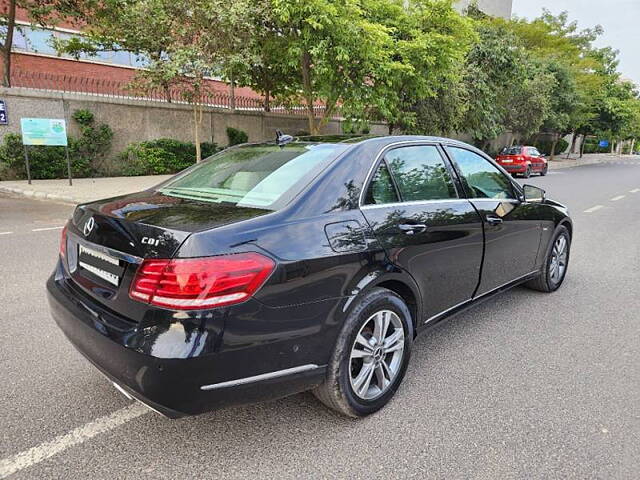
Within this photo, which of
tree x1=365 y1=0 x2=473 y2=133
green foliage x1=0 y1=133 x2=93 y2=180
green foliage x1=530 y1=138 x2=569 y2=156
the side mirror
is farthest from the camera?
green foliage x1=530 y1=138 x2=569 y2=156

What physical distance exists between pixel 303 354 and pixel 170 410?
649 millimetres

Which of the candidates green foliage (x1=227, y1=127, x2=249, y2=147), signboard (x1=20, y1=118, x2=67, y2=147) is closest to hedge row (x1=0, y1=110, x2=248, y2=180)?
green foliage (x1=227, y1=127, x2=249, y2=147)

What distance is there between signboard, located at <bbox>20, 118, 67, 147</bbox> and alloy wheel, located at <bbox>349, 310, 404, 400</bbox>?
12.0 meters

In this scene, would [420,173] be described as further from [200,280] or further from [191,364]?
[191,364]

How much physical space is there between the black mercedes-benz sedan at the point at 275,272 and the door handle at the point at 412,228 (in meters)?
0.02

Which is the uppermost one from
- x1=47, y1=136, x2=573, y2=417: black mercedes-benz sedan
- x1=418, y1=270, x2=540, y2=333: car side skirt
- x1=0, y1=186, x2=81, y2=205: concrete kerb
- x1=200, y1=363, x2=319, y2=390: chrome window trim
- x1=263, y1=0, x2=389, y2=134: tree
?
x1=263, y1=0, x2=389, y2=134: tree

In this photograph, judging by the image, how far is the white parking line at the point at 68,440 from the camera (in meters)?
2.22

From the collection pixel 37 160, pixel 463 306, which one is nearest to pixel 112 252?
pixel 463 306

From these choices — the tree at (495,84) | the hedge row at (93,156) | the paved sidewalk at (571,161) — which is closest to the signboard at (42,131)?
the hedge row at (93,156)

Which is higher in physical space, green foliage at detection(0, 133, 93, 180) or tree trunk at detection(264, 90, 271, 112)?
tree trunk at detection(264, 90, 271, 112)

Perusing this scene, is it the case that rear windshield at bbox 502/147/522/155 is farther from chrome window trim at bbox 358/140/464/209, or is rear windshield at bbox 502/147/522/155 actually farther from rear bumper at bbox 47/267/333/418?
rear bumper at bbox 47/267/333/418

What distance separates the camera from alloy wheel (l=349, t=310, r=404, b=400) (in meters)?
2.63

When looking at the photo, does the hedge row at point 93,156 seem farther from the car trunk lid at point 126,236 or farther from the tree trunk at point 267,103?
the car trunk lid at point 126,236

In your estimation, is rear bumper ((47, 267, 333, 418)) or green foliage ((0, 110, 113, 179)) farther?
green foliage ((0, 110, 113, 179))
